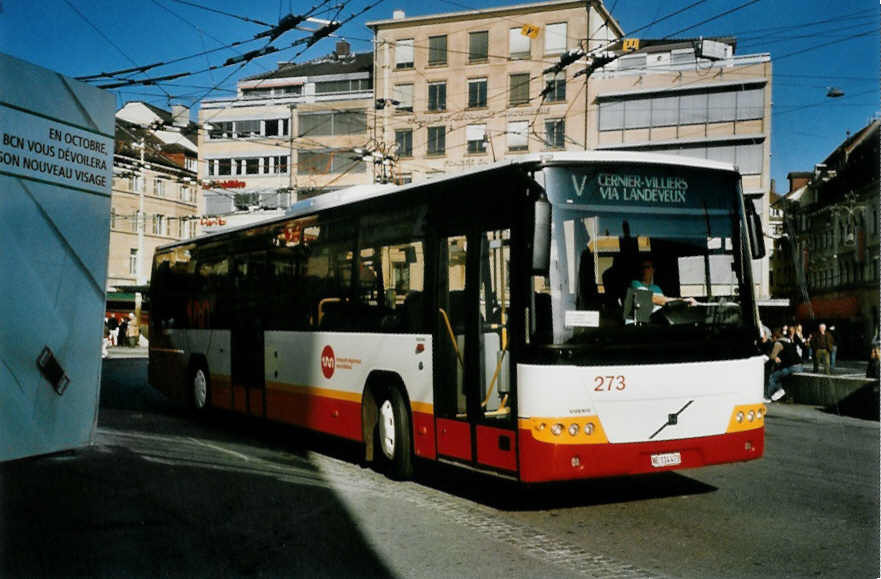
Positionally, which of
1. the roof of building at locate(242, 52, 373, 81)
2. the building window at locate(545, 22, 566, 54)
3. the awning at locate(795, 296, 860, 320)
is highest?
the roof of building at locate(242, 52, 373, 81)

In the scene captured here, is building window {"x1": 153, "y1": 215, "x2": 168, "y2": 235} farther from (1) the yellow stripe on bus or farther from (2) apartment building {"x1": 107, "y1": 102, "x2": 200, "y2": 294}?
(1) the yellow stripe on bus

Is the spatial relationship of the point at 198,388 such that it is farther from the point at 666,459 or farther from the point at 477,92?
the point at 477,92

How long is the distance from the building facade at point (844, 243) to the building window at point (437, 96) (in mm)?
23270

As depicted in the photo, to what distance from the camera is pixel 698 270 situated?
8375mm

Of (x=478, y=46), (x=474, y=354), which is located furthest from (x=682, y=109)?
(x=474, y=354)

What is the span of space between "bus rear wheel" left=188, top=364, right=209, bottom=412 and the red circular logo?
4.92 meters

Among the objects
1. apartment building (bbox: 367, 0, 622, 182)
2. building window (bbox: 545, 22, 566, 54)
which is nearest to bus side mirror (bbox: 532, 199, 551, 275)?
apartment building (bbox: 367, 0, 622, 182)

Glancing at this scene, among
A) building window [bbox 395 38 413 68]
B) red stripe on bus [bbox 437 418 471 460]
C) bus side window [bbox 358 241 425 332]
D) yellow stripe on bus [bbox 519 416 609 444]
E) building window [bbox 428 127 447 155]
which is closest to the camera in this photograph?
yellow stripe on bus [bbox 519 416 609 444]

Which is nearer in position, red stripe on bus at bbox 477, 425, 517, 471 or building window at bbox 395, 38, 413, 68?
red stripe on bus at bbox 477, 425, 517, 471

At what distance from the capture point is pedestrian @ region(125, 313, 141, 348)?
175 feet

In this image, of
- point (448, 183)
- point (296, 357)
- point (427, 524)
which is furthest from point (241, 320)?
point (427, 524)

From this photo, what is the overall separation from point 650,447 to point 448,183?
332 centimetres

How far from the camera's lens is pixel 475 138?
58562 mm

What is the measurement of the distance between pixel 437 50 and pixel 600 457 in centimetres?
5686
